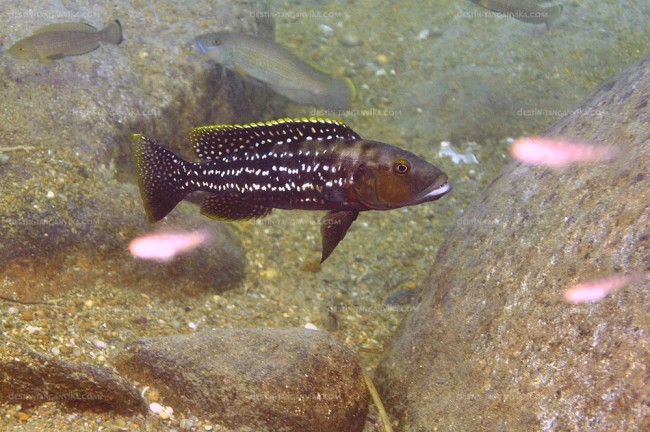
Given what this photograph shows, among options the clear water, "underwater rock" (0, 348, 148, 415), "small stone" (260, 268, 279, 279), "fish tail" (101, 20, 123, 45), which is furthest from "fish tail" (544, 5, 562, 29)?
"underwater rock" (0, 348, 148, 415)

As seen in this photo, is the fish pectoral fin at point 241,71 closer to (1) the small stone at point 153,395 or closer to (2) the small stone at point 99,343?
(2) the small stone at point 99,343

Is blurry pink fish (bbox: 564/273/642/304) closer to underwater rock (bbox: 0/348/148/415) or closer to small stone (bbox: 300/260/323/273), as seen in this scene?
underwater rock (bbox: 0/348/148/415)

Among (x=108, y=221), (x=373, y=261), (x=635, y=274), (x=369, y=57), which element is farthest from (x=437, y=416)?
(x=369, y=57)

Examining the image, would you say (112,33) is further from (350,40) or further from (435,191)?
(350,40)

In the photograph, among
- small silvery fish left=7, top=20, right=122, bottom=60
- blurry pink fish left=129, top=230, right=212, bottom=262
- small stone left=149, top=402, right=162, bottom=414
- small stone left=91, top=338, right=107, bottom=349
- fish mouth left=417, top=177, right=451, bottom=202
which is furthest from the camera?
small silvery fish left=7, top=20, right=122, bottom=60

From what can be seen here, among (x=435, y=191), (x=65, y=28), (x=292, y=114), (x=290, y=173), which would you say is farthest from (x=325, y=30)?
(x=435, y=191)

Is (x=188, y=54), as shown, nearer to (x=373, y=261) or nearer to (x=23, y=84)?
(x=23, y=84)

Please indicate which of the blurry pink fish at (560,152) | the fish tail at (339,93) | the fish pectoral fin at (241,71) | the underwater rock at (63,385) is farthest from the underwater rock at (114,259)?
the blurry pink fish at (560,152)
